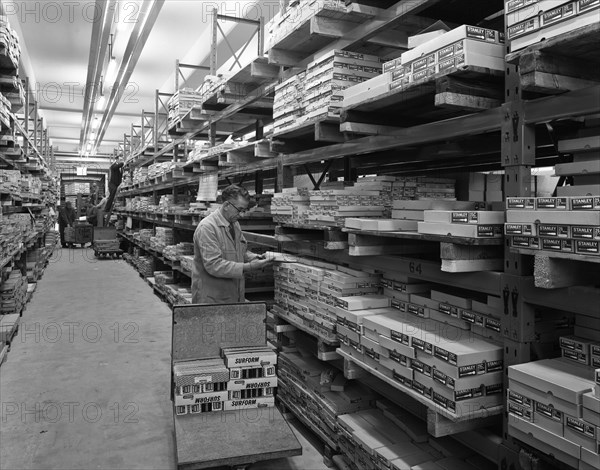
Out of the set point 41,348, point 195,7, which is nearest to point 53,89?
point 195,7

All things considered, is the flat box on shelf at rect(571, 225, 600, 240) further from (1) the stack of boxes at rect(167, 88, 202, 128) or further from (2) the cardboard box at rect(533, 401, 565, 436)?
(1) the stack of boxes at rect(167, 88, 202, 128)

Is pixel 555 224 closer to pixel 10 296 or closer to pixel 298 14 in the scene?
pixel 298 14

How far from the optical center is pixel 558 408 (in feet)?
6.56

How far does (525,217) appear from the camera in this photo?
82.9 inches

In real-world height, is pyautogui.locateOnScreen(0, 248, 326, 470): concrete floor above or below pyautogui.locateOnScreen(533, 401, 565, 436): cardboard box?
below

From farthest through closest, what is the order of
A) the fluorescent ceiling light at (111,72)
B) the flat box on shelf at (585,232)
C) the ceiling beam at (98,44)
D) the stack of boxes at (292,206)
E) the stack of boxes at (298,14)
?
1. the fluorescent ceiling light at (111,72)
2. the ceiling beam at (98,44)
3. the stack of boxes at (292,206)
4. the stack of boxes at (298,14)
5. the flat box on shelf at (585,232)

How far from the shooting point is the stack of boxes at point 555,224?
72.9 inches

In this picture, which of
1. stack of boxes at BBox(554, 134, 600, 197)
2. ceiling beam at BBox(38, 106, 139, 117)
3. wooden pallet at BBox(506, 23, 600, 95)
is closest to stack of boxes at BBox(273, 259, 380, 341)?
stack of boxes at BBox(554, 134, 600, 197)

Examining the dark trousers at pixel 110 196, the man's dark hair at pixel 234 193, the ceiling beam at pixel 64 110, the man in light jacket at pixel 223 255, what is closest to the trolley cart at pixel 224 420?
the man in light jacket at pixel 223 255

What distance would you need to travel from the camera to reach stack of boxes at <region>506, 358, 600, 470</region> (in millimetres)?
1878

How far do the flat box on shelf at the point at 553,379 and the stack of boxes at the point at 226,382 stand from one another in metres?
2.01

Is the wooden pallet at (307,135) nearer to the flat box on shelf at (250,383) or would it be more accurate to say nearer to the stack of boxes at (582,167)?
the stack of boxes at (582,167)

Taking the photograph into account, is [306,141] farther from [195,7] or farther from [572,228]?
[195,7]

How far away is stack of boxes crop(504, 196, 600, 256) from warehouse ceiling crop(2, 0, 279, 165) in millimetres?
6746
